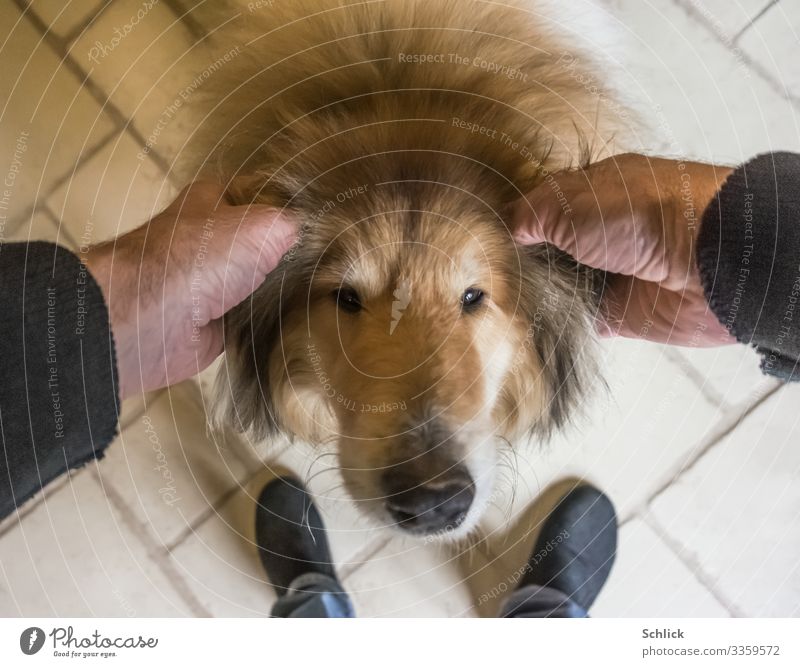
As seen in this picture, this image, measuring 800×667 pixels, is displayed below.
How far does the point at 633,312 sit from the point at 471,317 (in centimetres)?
43

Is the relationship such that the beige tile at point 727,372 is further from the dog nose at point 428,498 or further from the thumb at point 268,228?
the thumb at point 268,228

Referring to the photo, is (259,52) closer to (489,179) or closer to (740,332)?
(489,179)

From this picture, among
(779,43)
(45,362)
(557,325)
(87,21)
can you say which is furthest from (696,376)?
(87,21)

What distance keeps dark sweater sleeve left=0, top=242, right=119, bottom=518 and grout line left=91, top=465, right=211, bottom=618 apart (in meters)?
0.46

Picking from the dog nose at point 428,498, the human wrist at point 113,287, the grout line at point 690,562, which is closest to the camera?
the dog nose at point 428,498

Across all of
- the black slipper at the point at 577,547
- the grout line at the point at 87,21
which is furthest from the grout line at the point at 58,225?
the black slipper at the point at 577,547

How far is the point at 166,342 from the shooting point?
4.17 ft

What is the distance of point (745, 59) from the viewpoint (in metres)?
1.52

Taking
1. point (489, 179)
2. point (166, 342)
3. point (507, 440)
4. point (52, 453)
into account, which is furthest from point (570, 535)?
point (52, 453)

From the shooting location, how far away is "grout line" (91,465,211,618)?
151 cm

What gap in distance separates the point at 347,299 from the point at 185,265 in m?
0.32

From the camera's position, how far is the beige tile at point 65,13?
1627 millimetres

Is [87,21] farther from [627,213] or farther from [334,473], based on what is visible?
[627,213]

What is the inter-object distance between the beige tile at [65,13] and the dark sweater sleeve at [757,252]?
5.43 ft
